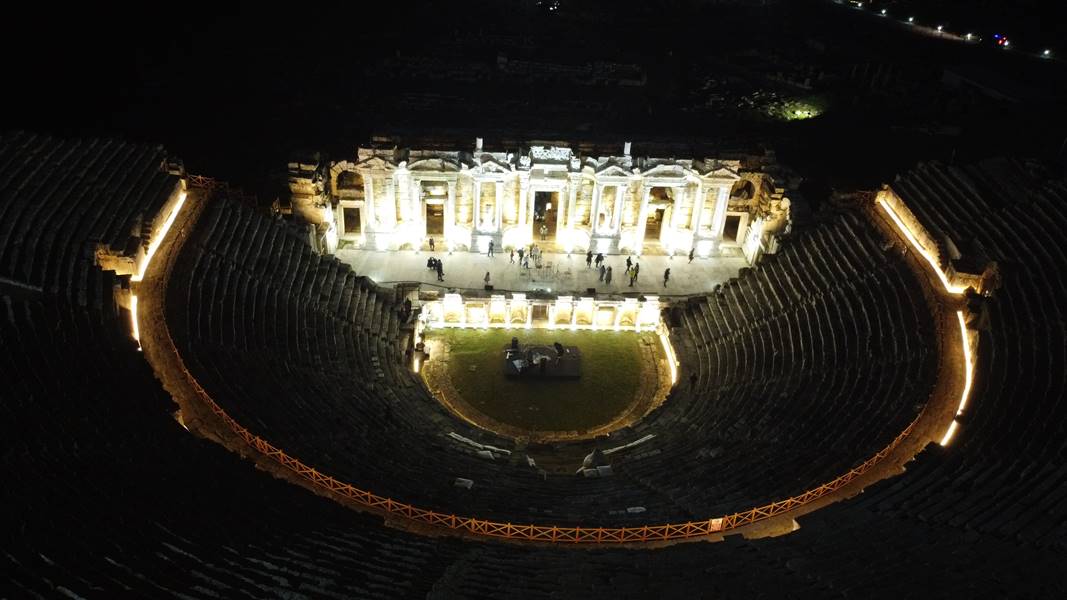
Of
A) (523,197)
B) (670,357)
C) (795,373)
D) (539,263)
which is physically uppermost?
(523,197)

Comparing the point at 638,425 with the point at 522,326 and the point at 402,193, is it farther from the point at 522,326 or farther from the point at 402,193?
the point at 402,193

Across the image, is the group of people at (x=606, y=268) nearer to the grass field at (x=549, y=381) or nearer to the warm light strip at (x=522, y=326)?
the warm light strip at (x=522, y=326)

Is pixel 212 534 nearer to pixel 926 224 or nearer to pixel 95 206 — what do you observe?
pixel 95 206

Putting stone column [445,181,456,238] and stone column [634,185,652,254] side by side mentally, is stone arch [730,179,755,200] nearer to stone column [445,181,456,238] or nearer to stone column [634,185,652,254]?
stone column [634,185,652,254]

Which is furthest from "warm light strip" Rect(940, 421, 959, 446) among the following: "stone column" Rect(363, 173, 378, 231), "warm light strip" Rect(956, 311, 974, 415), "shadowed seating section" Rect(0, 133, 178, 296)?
"stone column" Rect(363, 173, 378, 231)

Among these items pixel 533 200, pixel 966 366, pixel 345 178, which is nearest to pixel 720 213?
pixel 533 200

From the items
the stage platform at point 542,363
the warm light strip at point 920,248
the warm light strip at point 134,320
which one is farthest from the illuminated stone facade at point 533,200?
the warm light strip at point 134,320
